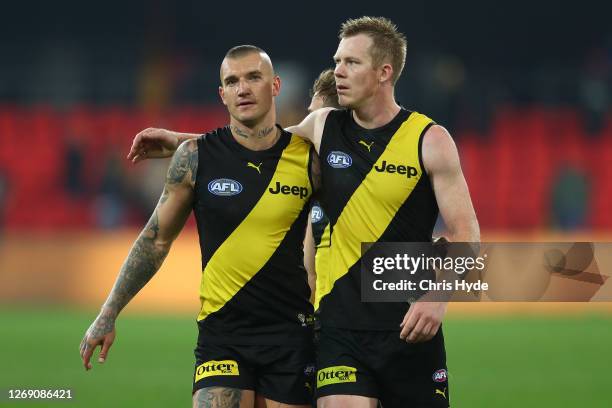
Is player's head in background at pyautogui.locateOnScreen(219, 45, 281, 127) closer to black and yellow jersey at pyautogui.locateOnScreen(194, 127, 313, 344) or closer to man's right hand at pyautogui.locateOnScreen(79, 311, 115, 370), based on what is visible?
black and yellow jersey at pyautogui.locateOnScreen(194, 127, 313, 344)

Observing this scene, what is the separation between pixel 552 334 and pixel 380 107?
1138 centimetres

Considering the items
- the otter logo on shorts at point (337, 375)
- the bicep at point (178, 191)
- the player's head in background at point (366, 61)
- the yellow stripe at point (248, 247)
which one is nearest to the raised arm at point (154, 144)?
the bicep at point (178, 191)

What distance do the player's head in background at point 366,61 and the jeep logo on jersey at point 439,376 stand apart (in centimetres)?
158

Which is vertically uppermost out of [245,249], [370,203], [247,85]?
[247,85]

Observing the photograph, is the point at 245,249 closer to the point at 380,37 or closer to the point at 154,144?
the point at 154,144

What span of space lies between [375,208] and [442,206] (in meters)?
0.39

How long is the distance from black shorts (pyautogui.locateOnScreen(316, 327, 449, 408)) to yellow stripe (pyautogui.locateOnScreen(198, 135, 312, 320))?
0.63m

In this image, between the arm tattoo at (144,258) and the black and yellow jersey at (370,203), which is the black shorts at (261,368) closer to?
the black and yellow jersey at (370,203)

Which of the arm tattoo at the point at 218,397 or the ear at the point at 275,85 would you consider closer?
the arm tattoo at the point at 218,397

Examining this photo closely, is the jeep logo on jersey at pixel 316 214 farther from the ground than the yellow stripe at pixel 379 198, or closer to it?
farther from the ground

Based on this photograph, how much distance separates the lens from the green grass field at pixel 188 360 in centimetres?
1135

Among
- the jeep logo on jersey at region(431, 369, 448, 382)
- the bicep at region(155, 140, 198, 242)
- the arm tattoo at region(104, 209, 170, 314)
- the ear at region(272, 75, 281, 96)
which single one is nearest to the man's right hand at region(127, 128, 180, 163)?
the bicep at region(155, 140, 198, 242)

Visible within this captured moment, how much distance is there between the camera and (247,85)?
20.7 ft

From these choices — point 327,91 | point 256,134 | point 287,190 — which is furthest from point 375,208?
point 327,91
